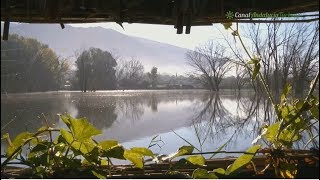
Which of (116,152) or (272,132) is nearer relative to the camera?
(116,152)

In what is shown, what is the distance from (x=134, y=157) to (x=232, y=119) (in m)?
6.56

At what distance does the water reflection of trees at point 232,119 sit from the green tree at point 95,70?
5.73 metres

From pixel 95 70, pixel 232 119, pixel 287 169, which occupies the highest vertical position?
pixel 95 70

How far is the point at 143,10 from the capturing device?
87cm

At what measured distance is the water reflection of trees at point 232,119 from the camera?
4.32m

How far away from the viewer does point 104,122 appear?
13.8 ft

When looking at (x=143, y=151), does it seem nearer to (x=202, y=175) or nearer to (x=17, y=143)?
(x=202, y=175)

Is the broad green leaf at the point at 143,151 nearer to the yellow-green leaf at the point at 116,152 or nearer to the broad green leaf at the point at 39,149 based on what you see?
the yellow-green leaf at the point at 116,152

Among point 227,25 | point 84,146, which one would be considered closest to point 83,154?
point 84,146

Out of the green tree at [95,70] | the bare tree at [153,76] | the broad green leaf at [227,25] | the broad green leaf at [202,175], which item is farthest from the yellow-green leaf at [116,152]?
the bare tree at [153,76]

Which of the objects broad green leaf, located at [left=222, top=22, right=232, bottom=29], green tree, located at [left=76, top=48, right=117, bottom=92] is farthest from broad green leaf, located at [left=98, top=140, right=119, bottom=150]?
green tree, located at [left=76, top=48, right=117, bottom=92]

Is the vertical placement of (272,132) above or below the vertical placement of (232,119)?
above

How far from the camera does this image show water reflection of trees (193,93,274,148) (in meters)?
4.32

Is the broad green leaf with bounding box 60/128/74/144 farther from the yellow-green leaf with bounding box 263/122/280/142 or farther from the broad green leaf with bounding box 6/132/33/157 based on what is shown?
the yellow-green leaf with bounding box 263/122/280/142
